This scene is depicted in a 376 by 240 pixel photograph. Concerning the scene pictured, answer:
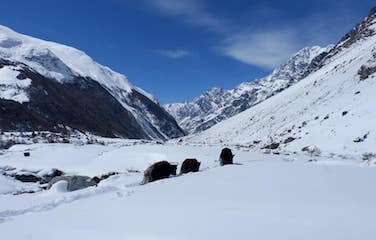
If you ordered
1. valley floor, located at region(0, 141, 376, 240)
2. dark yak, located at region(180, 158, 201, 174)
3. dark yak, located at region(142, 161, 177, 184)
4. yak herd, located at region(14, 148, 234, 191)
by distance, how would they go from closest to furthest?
valley floor, located at region(0, 141, 376, 240), dark yak, located at region(142, 161, 177, 184), yak herd, located at region(14, 148, 234, 191), dark yak, located at region(180, 158, 201, 174)

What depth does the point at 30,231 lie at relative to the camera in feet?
52.5

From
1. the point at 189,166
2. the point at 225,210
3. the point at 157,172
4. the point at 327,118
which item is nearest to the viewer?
the point at 225,210

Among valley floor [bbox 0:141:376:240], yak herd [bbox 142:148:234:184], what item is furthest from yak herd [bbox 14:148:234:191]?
valley floor [bbox 0:141:376:240]

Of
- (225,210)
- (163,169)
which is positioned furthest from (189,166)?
(225,210)

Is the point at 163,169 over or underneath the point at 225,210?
over

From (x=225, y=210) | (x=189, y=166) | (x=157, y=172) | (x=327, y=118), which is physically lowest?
(x=225, y=210)

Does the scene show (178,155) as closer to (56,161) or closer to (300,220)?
(56,161)

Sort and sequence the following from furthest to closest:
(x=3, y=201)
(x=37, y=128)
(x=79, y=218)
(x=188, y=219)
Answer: (x=37, y=128)
(x=3, y=201)
(x=79, y=218)
(x=188, y=219)

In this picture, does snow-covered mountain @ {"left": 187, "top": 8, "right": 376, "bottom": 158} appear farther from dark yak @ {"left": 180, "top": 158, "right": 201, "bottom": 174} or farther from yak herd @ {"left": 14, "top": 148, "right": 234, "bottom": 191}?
dark yak @ {"left": 180, "top": 158, "right": 201, "bottom": 174}

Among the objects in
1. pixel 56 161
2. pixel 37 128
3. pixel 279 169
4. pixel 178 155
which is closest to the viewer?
pixel 279 169

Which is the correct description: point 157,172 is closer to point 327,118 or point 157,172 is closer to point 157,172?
point 157,172

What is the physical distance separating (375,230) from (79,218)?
859 cm

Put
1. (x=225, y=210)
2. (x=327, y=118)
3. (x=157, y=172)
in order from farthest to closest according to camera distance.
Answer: (x=327, y=118) < (x=157, y=172) < (x=225, y=210)

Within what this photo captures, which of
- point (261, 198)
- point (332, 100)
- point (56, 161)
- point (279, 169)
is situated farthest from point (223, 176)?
point (332, 100)
